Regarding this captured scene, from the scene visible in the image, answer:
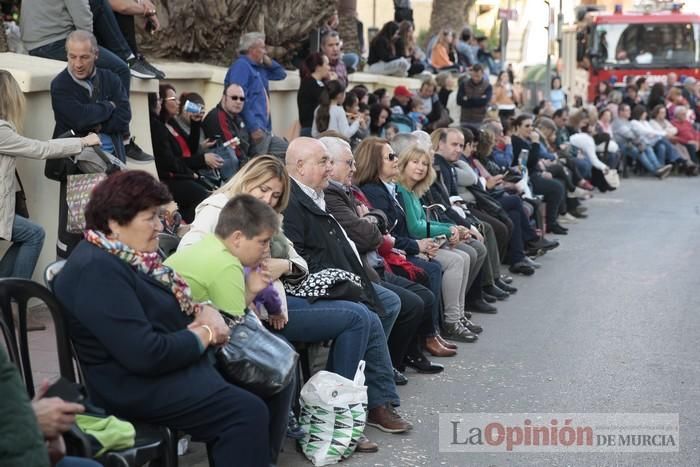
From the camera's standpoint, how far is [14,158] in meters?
8.20

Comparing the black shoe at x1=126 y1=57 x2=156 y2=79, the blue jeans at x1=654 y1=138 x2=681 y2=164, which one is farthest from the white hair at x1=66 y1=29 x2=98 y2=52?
the blue jeans at x1=654 y1=138 x2=681 y2=164

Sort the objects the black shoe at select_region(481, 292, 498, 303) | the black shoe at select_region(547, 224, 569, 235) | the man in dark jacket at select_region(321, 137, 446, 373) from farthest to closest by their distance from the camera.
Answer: the black shoe at select_region(547, 224, 569, 235)
the black shoe at select_region(481, 292, 498, 303)
the man in dark jacket at select_region(321, 137, 446, 373)

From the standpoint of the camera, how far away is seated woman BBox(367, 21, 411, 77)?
20.8 meters

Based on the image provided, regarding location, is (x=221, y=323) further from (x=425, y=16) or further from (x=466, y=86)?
(x=425, y=16)

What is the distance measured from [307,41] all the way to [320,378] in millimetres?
9820

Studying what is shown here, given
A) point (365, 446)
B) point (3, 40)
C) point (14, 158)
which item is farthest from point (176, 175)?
point (365, 446)

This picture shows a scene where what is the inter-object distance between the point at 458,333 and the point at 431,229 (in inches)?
31.3

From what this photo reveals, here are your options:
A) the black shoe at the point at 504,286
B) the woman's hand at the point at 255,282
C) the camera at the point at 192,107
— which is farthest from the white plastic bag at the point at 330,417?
the black shoe at the point at 504,286

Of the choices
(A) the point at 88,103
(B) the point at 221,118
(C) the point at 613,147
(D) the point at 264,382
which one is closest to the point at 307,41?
(B) the point at 221,118

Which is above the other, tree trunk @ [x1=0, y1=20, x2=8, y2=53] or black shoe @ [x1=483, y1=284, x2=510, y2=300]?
tree trunk @ [x1=0, y1=20, x2=8, y2=53]

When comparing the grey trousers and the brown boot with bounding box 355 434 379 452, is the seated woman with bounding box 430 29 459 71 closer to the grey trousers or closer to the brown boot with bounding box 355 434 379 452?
the grey trousers

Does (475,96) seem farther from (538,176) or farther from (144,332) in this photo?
(144,332)

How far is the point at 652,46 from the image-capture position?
1243 inches

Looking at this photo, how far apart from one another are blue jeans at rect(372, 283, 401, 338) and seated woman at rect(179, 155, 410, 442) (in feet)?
1.80
